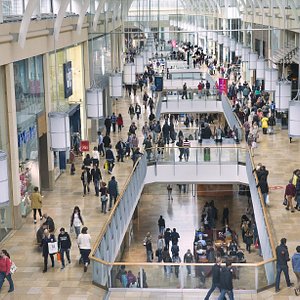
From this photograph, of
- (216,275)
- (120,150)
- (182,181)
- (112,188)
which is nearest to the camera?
(216,275)

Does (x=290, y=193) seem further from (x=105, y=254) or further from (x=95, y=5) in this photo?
(x=95, y=5)

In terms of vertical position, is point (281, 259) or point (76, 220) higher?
point (281, 259)

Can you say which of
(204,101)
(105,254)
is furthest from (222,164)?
(204,101)

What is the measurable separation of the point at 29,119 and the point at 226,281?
1041cm

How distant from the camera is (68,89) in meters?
Answer: 29.1

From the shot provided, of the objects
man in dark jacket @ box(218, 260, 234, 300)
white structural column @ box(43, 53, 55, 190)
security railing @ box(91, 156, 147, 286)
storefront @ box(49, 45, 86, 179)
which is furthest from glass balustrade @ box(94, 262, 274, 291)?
storefront @ box(49, 45, 86, 179)

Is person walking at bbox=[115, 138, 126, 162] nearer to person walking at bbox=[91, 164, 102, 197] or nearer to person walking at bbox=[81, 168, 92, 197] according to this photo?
person walking at bbox=[81, 168, 92, 197]

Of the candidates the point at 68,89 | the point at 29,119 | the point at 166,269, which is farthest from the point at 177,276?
the point at 68,89

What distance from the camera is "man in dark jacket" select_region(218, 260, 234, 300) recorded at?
14.1m

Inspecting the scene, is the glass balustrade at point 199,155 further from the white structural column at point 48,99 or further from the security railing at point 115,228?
the white structural column at point 48,99

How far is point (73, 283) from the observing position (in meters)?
16.0

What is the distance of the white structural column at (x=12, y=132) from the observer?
19.6m

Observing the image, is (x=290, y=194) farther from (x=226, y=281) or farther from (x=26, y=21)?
(x=26, y=21)

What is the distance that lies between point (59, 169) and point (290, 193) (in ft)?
30.8
